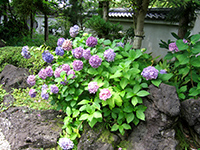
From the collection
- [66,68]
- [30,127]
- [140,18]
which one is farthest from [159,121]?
[140,18]

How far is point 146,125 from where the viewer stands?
213cm

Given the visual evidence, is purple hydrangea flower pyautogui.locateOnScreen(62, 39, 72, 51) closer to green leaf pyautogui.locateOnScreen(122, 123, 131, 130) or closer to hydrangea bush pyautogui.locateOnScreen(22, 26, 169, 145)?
hydrangea bush pyautogui.locateOnScreen(22, 26, 169, 145)

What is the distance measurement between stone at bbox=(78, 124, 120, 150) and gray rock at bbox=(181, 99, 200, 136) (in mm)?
840

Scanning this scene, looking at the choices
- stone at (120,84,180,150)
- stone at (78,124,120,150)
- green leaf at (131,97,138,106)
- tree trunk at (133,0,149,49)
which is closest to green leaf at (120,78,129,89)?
green leaf at (131,97,138,106)

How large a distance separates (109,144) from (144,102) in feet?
2.04

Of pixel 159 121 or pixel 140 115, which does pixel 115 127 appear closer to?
pixel 140 115

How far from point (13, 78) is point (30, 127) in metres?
1.70

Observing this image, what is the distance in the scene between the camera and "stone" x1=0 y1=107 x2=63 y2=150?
2.31m

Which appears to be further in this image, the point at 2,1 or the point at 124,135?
the point at 2,1

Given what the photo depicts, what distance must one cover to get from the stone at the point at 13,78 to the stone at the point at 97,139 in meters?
2.09

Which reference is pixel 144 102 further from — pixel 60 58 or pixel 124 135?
pixel 60 58

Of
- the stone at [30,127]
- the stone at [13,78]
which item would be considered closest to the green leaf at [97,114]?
the stone at [30,127]

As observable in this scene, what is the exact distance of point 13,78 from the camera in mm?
3822

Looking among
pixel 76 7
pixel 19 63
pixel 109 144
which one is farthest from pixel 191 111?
pixel 76 7
